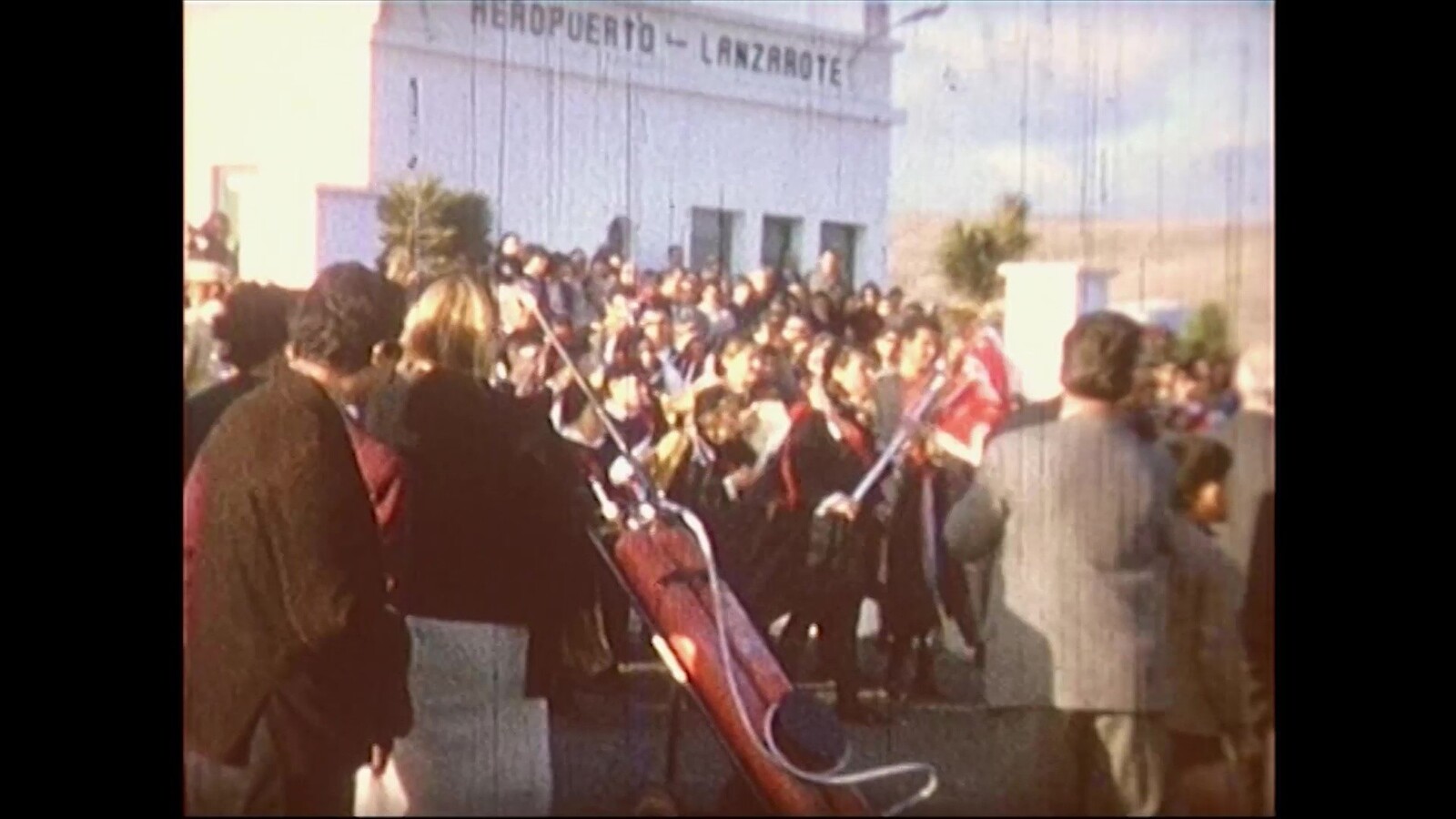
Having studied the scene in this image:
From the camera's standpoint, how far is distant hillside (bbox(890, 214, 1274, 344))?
5488 mm

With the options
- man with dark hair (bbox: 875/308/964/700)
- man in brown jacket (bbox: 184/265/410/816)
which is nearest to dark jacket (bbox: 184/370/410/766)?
man in brown jacket (bbox: 184/265/410/816)

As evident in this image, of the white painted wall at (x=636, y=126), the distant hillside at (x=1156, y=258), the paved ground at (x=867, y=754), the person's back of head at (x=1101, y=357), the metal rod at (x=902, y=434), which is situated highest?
the white painted wall at (x=636, y=126)

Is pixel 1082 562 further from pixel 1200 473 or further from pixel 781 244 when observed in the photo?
pixel 781 244

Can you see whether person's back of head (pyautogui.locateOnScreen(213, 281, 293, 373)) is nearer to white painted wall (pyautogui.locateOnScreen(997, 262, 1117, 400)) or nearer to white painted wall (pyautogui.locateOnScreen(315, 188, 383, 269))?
white painted wall (pyautogui.locateOnScreen(315, 188, 383, 269))

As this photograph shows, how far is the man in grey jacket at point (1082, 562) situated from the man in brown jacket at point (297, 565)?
55.8 inches

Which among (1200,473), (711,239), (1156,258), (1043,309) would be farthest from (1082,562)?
(711,239)

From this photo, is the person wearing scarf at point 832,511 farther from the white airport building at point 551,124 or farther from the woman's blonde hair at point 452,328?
the woman's blonde hair at point 452,328

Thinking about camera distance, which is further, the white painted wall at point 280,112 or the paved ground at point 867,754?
the paved ground at point 867,754

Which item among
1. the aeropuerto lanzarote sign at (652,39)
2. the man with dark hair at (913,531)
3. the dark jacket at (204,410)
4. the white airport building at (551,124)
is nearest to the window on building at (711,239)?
the white airport building at (551,124)

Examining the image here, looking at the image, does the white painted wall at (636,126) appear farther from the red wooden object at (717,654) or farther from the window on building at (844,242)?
the red wooden object at (717,654)

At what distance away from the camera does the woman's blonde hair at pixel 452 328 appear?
5.40 m

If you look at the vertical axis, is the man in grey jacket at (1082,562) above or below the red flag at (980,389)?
below

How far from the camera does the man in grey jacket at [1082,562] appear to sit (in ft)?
18.1
